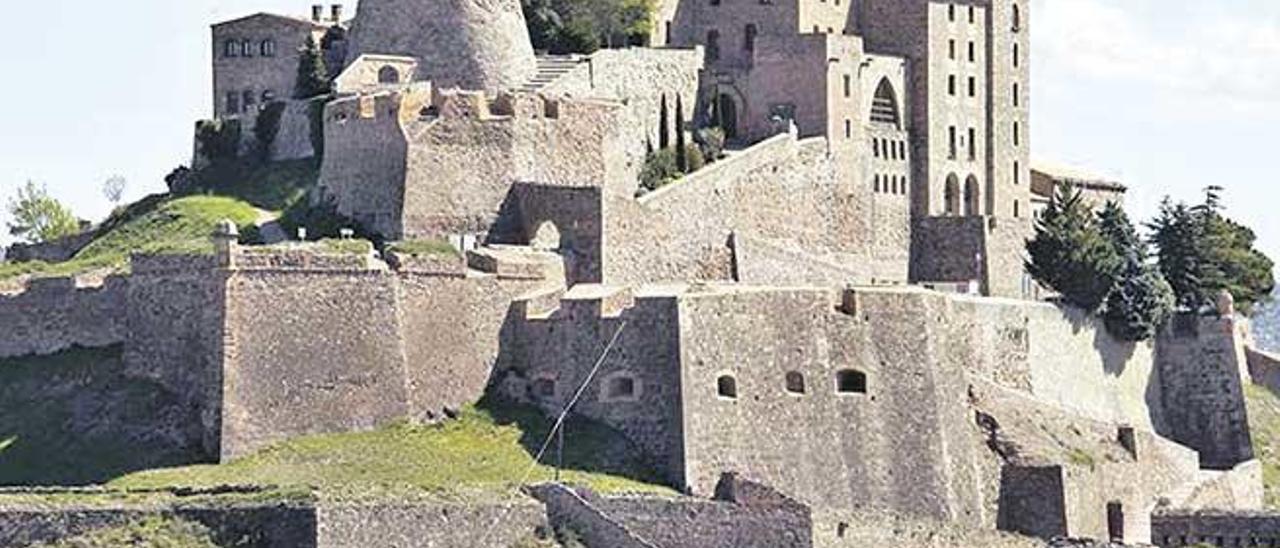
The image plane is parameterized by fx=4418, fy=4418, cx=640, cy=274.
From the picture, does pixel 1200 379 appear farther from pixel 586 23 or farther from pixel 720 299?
pixel 720 299

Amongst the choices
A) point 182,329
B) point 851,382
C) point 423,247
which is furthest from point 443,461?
point 851,382

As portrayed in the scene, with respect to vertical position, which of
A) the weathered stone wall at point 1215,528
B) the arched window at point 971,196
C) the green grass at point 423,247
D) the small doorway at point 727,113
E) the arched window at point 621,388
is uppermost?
the small doorway at point 727,113

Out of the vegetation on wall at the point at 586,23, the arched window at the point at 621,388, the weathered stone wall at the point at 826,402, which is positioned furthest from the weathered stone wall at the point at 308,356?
the vegetation on wall at the point at 586,23

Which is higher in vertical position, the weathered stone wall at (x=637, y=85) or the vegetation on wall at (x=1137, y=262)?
the weathered stone wall at (x=637, y=85)

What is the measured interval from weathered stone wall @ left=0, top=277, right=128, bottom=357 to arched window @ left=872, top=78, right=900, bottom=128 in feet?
67.2

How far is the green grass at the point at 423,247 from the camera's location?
263 ft

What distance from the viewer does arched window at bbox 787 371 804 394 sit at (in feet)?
262

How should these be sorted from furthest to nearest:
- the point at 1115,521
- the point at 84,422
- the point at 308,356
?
the point at 1115,521, the point at 84,422, the point at 308,356

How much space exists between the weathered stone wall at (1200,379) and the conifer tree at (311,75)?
63.4 ft

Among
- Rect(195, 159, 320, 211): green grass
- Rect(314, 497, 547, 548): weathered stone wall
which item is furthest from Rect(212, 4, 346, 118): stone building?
Rect(314, 497, 547, 548): weathered stone wall

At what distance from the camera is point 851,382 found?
8088 centimetres

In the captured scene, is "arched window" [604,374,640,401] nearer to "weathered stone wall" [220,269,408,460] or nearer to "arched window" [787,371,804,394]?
"arched window" [787,371,804,394]

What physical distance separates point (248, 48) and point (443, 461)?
19.3 meters

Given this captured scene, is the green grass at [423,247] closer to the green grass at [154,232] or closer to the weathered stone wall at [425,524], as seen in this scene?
the green grass at [154,232]
